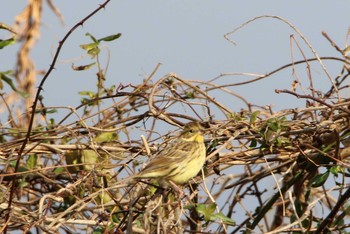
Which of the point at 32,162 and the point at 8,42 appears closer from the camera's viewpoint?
the point at 8,42

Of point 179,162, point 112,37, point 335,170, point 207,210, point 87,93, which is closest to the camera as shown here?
point 207,210

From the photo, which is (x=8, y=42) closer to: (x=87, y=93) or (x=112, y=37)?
(x=112, y=37)

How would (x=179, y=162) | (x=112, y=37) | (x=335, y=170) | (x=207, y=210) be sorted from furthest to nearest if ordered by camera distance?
(x=112, y=37), (x=335, y=170), (x=179, y=162), (x=207, y=210)

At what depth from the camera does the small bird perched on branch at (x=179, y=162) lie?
3.75m

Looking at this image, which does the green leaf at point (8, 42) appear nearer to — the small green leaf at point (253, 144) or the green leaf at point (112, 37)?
the green leaf at point (112, 37)

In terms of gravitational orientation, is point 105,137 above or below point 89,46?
below

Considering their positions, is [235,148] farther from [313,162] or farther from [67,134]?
[67,134]

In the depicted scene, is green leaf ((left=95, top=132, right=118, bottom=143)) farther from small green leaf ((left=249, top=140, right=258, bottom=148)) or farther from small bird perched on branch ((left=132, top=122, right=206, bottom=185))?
small green leaf ((left=249, top=140, right=258, bottom=148))

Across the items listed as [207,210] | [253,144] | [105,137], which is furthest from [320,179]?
[105,137]

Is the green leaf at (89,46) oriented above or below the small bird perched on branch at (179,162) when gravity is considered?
above

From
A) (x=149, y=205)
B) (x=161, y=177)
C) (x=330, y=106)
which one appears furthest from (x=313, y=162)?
(x=149, y=205)

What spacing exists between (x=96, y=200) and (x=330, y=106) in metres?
1.17

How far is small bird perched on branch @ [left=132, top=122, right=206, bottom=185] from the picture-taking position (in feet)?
12.3

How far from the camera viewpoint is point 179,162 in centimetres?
382
